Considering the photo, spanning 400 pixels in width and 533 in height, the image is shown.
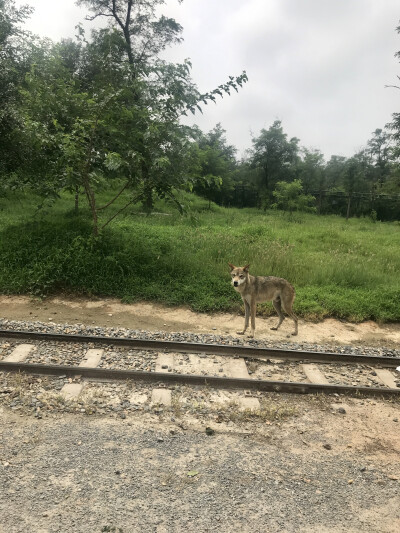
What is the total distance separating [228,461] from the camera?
418 cm

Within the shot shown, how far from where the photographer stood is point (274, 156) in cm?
3334

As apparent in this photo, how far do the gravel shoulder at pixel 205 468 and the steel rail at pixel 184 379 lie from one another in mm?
177

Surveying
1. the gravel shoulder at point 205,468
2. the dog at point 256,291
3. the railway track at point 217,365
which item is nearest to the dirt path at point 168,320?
the dog at point 256,291

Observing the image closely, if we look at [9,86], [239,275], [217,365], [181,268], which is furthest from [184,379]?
[9,86]

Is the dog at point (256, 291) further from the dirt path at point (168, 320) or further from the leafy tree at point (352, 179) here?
the leafy tree at point (352, 179)

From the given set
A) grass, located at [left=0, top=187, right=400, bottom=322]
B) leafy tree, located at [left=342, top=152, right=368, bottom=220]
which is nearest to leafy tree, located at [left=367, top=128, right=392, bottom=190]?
leafy tree, located at [left=342, top=152, right=368, bottom=220]

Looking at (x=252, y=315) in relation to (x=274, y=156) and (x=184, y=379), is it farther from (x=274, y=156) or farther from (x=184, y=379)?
(x=274, y=156)

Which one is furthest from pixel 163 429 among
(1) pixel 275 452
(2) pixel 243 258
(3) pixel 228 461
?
(2) pixel 243 258

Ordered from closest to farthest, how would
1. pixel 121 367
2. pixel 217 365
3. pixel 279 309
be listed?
pixel 121 367, pixel 217 365, pixel 279 309

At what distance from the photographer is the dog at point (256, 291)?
Answer: 7576 millimetres

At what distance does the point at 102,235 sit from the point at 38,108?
151 inches

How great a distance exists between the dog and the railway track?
116cm

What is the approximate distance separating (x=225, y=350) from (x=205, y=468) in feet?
9.69

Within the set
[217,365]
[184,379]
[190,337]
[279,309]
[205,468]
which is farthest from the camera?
[279,309]
